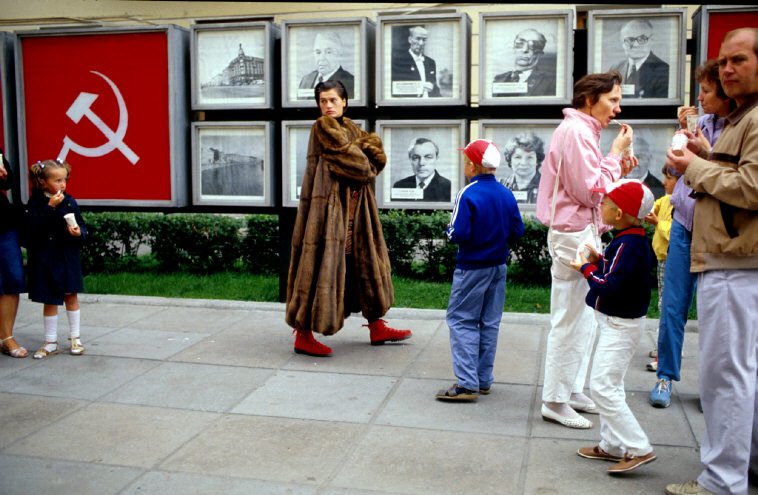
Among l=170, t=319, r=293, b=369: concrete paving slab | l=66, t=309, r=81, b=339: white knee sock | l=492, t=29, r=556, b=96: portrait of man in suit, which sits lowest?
l=170, t=319, r=293, b=369: concrete paving slab

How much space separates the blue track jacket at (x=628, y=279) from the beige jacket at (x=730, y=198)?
32cm

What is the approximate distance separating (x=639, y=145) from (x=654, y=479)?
384cm

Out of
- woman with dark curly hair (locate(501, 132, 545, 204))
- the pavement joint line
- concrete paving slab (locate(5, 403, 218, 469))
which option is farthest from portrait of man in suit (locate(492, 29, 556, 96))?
concrete paving slab (locate(5, 403, 218, 469))

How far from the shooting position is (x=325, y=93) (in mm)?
6043

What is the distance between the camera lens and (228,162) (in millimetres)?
7734

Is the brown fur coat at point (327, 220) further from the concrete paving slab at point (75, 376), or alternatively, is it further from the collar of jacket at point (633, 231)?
the collar of jacket at point (633, 231)

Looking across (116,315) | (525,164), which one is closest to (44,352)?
(116,315)

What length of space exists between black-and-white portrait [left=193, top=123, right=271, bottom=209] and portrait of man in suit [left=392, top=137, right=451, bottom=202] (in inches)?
52.8

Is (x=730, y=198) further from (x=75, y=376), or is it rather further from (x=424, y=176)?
(x=75, y=376)

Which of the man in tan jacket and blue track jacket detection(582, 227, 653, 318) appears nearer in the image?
the man in tan jacket

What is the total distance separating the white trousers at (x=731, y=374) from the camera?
11.5 feet

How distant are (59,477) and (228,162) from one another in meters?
4.24

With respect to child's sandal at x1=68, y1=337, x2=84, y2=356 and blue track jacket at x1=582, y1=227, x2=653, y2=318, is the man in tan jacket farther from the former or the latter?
child's sandal at x1=68, y1=337, x2=84, y2=356

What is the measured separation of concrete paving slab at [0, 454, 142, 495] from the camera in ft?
12.5
